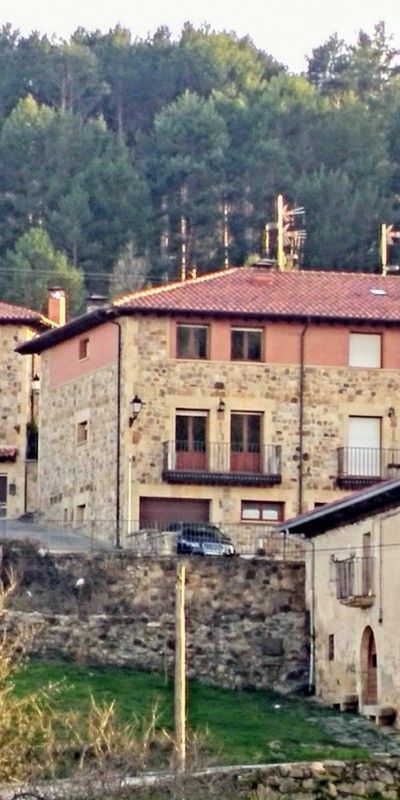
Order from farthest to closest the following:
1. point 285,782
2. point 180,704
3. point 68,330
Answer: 1. point 68,330
2. point 285,782
3. point 180,704

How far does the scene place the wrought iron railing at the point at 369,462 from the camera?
240 feet

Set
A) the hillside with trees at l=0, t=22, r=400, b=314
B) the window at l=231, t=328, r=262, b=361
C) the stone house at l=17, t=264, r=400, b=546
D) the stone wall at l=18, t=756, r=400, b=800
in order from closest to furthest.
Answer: the stone wall at l=18, t=756, r=400, b=800 < the stone house at l=17, t=264, r=400, b=546 < the window at l=231, t=328, r=262, b=361 < the hillside with trees at l=0, t=22, r=400, b=314

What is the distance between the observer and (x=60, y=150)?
5027 inches

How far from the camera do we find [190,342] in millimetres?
73500

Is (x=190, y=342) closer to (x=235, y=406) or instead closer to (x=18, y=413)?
(x=235, y=406)

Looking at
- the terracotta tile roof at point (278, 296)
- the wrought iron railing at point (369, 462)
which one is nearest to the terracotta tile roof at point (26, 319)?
the terracotta tile roof at point (278, 296)

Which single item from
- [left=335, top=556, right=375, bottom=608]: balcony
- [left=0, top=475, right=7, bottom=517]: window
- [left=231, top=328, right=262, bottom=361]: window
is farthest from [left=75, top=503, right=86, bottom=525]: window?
[left=335, top=556, right=375, bottom=608]: balcony

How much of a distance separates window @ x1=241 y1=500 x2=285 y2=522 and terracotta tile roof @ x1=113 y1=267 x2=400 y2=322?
520cm

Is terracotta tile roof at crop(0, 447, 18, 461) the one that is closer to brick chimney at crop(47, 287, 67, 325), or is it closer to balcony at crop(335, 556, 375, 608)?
brick chimney at crop(47, 287, 67, 325)

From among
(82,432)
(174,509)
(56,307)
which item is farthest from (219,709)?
(56,307)

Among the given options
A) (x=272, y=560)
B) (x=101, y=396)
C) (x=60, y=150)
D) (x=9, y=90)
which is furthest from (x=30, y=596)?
Result: (x=9, y=90)

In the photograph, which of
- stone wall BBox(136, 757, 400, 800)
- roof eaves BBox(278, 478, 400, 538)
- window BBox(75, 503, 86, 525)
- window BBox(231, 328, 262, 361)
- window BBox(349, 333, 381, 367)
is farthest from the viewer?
window BBox(75, 503, 86, 525)

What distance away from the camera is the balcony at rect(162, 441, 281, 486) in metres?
72.5

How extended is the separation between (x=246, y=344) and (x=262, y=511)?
184 inches
